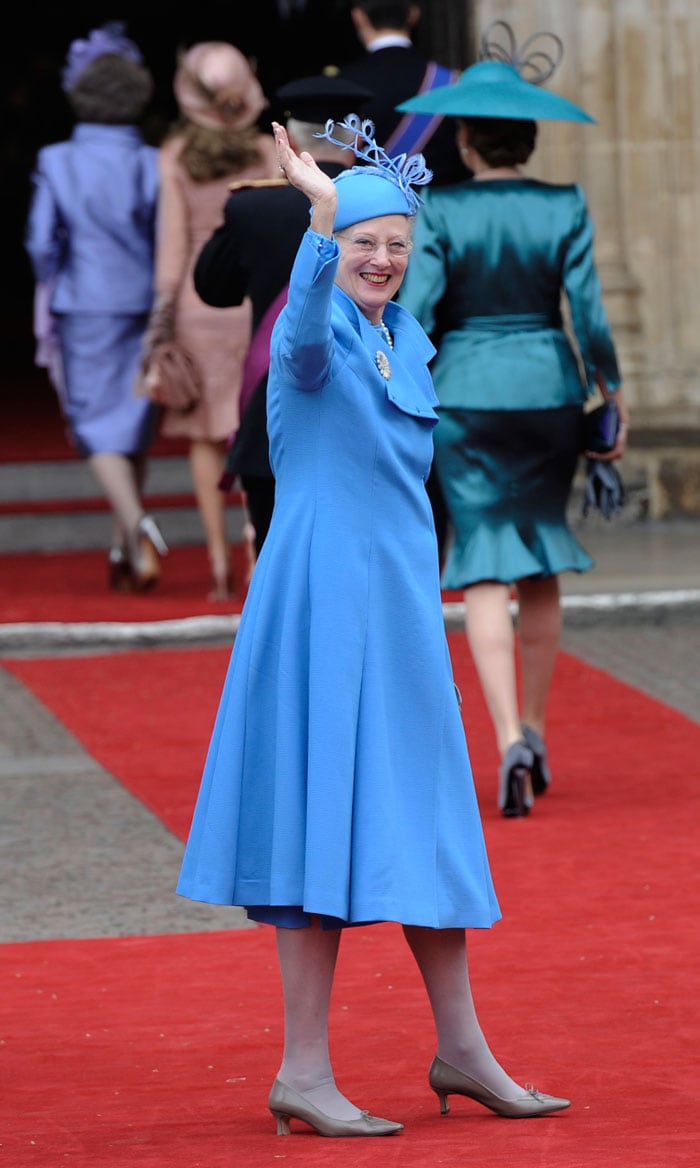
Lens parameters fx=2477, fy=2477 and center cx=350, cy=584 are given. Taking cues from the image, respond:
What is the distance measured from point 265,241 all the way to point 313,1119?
312cm

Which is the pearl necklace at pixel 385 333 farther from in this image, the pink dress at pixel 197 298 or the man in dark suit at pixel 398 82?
the pink dress at pixel 197 298

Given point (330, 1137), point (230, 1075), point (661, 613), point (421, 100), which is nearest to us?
point (330, 1137)

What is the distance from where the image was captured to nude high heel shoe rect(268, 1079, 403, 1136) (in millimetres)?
4020

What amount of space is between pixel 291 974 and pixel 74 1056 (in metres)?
0.81

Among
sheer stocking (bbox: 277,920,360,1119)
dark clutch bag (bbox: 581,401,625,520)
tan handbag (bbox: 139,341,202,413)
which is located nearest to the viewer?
sheer stocking (bbox: 277,920,360,1119)

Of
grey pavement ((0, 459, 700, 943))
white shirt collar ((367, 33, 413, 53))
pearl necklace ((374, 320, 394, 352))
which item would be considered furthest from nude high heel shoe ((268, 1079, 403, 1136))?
white shirt collar ((367, 33, 413, 53))

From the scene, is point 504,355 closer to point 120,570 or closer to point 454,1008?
point 454,1008

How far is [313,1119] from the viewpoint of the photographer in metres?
4.05

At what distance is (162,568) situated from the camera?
461 inches

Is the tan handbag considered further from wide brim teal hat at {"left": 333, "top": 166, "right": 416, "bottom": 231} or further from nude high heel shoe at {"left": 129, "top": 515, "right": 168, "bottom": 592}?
wide brim teal hat at {"left": 333, "top": 166, "right": 416, "bottom": 231}

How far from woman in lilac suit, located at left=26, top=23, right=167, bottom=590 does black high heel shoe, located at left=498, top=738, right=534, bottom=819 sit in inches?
154

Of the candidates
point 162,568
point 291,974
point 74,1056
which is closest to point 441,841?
point 291,974

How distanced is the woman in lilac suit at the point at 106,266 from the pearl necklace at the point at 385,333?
20.6 ft

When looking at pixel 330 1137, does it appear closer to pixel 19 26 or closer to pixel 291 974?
pixel 291 974
